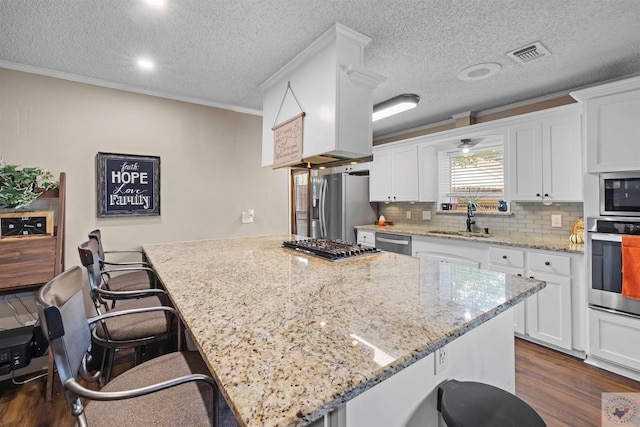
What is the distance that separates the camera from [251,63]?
7.63 feet

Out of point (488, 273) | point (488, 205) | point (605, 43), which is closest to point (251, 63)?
point (488, 273)

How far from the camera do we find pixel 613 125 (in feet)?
7.26

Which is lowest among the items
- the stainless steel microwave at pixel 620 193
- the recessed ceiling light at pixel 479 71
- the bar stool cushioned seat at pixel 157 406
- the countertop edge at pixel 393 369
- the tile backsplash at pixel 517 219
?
the bar stool cushioned seat at pixel 157 406

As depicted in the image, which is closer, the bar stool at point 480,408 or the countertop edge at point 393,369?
the countertop edge at point 393,369

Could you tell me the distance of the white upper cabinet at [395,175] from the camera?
3.98 metres

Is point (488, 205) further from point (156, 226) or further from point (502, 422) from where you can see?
point (156, 226)

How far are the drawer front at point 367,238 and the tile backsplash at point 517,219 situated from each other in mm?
731

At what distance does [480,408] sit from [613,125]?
2483 millimetres

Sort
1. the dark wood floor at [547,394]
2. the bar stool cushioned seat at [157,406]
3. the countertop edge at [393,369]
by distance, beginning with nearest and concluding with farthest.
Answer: the countertop edge at [393,369]
the bar stool cushioned seat at [157,406]
the dark wood floor at [547,394]

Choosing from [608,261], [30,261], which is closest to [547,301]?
[608,261]

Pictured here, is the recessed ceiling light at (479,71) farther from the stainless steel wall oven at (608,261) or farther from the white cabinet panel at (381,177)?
the white cabinet panel at (381,177)

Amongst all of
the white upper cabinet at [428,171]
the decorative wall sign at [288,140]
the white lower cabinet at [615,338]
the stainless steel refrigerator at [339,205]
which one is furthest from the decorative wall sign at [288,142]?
the white lower cabinet at [615,338]

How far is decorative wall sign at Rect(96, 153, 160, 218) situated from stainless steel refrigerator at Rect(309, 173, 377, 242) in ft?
7.55

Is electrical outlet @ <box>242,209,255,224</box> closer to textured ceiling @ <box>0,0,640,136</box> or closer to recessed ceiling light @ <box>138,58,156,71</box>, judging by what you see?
textured ceiling @ <box>0,0,640,136</box>
